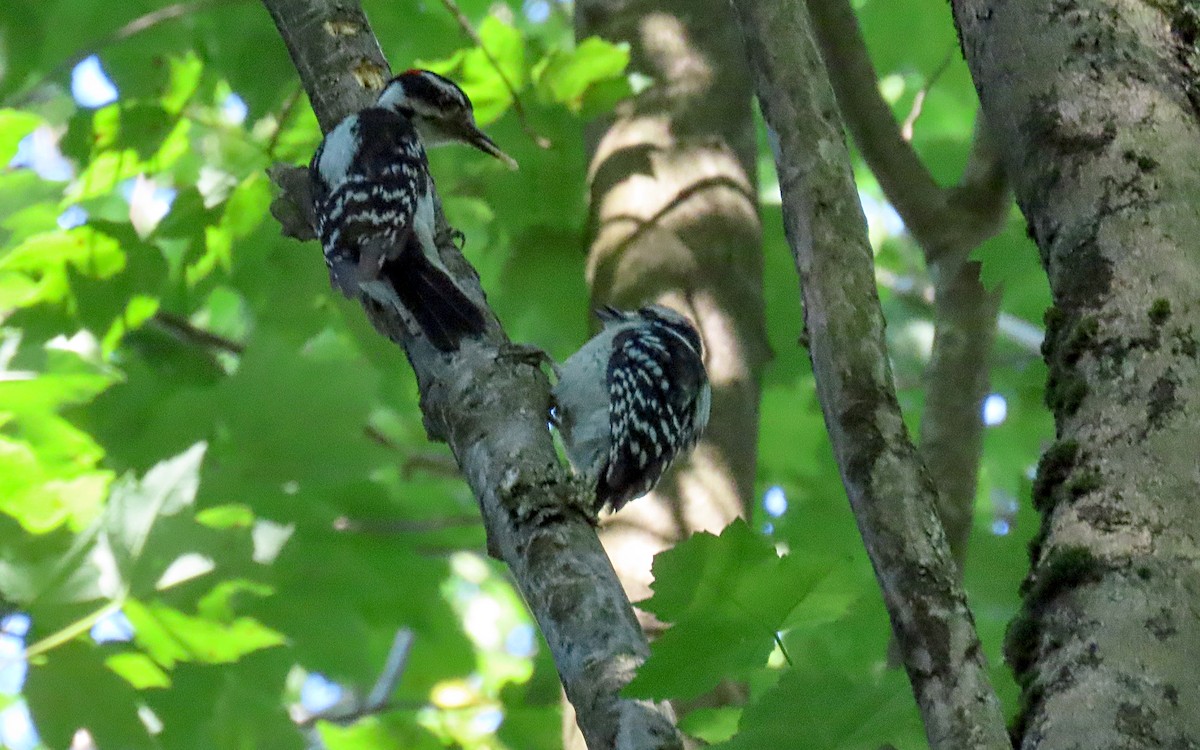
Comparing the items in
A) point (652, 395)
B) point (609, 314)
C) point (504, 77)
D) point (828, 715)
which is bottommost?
point (652, 395)

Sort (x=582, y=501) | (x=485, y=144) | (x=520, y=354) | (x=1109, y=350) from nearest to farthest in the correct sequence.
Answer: (x=1109, y=350), (x=582, y=501), (x=520, y=354), (x=485, y=144)

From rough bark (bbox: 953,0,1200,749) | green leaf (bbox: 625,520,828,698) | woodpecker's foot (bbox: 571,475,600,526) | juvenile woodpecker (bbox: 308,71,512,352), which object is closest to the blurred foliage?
green leaf (bbox: 625,520,828,698)

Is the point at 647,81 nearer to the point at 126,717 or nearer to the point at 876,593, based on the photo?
the point at 876,593

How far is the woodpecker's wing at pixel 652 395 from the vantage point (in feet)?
12.1

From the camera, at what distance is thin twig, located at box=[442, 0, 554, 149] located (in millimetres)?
3931

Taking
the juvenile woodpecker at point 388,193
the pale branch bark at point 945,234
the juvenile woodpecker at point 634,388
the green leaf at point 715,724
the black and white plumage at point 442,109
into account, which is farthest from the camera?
the black and white plumage at point 442,109

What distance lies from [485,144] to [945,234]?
155 cm

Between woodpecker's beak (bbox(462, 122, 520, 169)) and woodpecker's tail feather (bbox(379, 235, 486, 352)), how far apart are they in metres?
0.70

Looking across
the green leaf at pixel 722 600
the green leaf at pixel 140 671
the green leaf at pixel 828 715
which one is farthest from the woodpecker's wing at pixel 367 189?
the green leaf at pixel 828 715

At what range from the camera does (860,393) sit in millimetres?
1684

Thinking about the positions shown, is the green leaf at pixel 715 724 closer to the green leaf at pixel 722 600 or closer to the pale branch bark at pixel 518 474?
the pale branch bark at pixel 518 474

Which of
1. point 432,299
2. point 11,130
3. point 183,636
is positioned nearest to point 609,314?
point 432,299

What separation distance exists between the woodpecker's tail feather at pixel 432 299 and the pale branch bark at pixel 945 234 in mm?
1334

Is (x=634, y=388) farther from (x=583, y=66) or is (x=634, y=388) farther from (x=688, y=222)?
(x=583, y=66)
